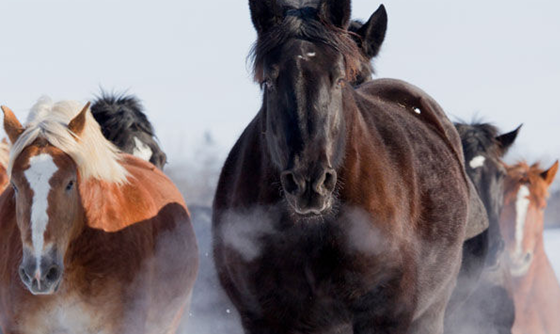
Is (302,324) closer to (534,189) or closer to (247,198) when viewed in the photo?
(247,198)

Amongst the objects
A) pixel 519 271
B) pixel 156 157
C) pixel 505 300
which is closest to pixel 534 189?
pixel 519 271

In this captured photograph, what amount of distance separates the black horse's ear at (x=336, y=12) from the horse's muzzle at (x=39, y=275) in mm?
1989

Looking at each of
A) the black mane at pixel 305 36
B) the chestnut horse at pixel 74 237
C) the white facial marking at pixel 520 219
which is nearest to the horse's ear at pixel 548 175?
the white facial marking at pixel 520 219

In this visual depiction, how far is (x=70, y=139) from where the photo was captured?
5316mm

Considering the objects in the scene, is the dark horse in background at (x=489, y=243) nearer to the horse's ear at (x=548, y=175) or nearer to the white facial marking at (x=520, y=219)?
the white facial marking at (x=520, y=219)

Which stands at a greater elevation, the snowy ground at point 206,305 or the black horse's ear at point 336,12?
the black horse's ear at point 336,12

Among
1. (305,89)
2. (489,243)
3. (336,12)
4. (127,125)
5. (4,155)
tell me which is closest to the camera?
(305,89)

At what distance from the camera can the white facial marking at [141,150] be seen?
811 centimetres

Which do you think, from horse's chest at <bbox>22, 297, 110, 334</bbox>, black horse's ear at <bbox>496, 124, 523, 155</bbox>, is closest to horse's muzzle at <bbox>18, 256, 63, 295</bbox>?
horse's chest at <bbox>22, 297, 110, 334</bbox>

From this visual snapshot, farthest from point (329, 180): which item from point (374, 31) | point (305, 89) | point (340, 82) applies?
point (374, 31)

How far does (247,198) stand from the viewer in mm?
4523

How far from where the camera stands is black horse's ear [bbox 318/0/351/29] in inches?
174

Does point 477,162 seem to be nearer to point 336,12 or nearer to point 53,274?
point 336,12

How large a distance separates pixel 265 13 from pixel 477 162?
4132 millimetres
